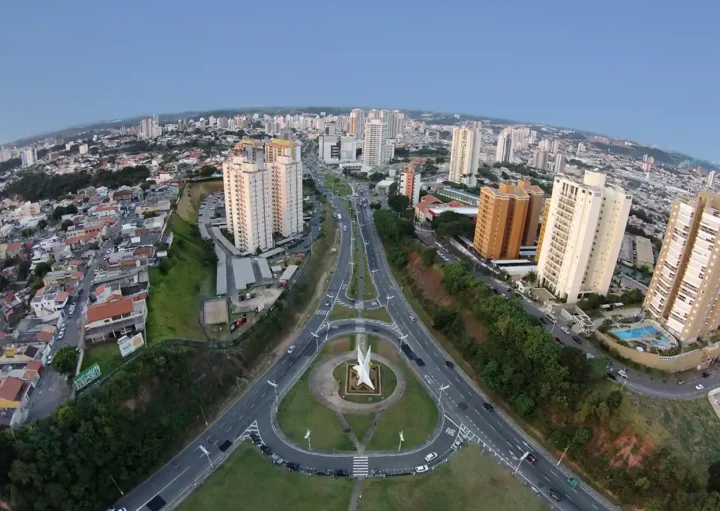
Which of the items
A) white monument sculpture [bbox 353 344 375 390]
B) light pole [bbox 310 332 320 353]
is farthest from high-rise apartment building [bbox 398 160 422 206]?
white monument sculpture [bbox 353 344 375 390]

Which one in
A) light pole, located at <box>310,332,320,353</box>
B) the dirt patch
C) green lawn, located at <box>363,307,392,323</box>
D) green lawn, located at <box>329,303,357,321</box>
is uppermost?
the dirt patch

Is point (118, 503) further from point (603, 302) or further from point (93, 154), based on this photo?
point (93, 154)

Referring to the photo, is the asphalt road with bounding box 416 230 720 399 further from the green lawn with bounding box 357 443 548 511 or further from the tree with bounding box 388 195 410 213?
the tree with bounding box 388 195 410 213

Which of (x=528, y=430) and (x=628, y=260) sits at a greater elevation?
(x=628, y=260)

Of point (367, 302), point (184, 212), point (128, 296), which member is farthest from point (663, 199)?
point (128, 296)

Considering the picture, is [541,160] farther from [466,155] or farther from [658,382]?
[658,382]

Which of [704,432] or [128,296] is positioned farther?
[128,296]

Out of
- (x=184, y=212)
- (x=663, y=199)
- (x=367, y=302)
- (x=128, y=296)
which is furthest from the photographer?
(x=663, y=199)
